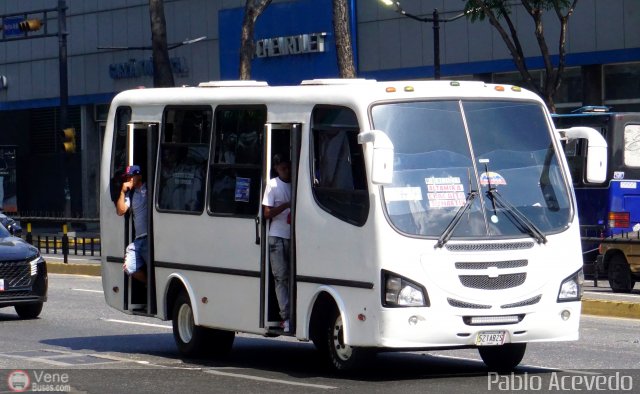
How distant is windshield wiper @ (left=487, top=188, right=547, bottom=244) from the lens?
11859 mm

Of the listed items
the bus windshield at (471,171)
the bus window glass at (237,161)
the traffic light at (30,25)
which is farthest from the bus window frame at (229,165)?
the traffic light at (30,25)

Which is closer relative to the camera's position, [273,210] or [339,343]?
[339,343]

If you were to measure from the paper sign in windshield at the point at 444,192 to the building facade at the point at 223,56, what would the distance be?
21297 mm

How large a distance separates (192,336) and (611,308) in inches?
280

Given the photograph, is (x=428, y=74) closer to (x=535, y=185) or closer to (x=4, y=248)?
(x=4, y=248)

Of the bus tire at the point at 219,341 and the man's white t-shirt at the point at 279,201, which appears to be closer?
the man's white t-shirt at the point at 279,201

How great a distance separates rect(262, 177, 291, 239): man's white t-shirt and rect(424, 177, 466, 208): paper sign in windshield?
1590mm

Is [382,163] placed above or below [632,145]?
below

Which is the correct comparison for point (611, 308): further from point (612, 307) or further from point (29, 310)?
point (29, 310)

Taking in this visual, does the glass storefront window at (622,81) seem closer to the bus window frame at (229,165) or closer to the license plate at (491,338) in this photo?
the bus window frame at (229,165)

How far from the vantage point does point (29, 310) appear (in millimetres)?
19500

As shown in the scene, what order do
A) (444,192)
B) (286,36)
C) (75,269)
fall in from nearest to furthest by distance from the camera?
(444,192), (75,269), (286,36)

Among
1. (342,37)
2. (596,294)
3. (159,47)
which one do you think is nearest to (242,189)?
(596,294)

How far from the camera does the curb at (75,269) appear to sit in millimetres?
29109
